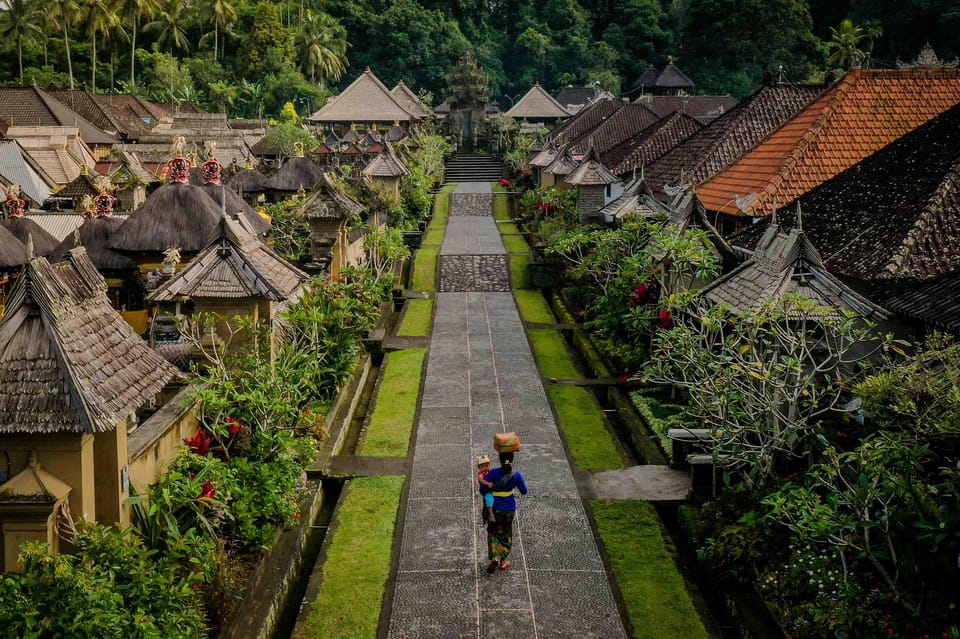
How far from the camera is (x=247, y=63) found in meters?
88.3

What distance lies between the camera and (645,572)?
1109 cm

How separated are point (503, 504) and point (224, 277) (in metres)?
5.71

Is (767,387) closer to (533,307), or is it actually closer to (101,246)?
(101,246)

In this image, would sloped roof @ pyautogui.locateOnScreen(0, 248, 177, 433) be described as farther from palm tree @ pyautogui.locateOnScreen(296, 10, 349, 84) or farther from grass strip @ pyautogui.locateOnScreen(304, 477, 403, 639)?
palm tree @ pyautogui.locateOnScreen(296, 10, 349, 84)

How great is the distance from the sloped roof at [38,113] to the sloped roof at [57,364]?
48822 mm

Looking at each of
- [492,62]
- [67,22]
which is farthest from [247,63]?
[492,62]

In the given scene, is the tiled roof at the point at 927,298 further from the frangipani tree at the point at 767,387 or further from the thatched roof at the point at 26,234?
the thatched roof at the point at 26,234

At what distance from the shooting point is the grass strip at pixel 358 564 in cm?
994

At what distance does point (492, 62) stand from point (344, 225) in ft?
270

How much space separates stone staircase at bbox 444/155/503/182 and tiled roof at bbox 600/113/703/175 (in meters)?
24.9

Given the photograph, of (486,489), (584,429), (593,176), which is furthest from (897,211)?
(593,176)

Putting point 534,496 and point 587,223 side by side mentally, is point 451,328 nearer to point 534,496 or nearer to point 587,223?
point 587,223

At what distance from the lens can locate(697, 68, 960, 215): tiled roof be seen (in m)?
20.3

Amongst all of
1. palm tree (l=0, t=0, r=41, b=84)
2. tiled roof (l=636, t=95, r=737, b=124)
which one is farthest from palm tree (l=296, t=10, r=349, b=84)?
tiled roof (l=636, t=95, r=737, b=124)
